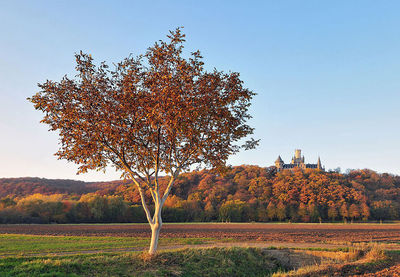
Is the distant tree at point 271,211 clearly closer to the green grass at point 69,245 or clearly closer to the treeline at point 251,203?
the treeline at point 251,203

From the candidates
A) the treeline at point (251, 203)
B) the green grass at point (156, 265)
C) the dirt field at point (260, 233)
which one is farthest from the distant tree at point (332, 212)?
the green grass at point (156, 265)

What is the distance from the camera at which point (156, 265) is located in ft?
52.5

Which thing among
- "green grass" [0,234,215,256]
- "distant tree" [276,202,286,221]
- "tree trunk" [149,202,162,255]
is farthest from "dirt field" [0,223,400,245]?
"distant tree" [276,202,286,221]

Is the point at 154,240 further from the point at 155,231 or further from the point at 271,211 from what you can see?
the point at 271,211

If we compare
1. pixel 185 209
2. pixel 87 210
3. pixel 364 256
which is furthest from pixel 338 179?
pixel 364 256

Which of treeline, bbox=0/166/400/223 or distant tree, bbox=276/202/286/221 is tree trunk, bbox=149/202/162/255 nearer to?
treeline, bbox=0/166/400/223

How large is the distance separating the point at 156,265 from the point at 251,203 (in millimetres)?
94681

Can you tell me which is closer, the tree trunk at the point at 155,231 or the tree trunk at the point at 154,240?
the tree trunk at the point at 154,240

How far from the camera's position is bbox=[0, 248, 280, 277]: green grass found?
1438 cm

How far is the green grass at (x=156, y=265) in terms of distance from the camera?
14.4 metres

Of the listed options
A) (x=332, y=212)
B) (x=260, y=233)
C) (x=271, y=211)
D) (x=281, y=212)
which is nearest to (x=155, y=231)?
(x=260, y=233)

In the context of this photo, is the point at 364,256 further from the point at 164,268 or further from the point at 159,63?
the point at 159,63

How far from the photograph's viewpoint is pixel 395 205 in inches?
4085

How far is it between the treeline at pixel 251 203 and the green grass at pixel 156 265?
65.3 meters
